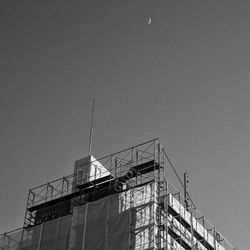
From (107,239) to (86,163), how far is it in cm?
908

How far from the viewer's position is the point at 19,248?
40.3m

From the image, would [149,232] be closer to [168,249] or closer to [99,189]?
[168,249]

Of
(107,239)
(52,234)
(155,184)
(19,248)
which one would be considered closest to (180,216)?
(155,184)

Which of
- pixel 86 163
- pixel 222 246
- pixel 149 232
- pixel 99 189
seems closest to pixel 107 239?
pixel 149 232

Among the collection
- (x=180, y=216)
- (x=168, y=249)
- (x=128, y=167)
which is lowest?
(x=168, y=249)

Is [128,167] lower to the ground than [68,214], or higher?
higher

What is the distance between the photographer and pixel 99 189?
4078cm

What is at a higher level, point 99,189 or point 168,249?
point 99,189

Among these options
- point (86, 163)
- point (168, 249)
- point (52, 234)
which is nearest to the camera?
point (168, 249)

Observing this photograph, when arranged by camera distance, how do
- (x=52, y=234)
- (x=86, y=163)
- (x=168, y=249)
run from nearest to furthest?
(x=168, y=249) → (x=52, y=234) → (x=86, y=163)

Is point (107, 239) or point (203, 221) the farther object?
point (203, 221)

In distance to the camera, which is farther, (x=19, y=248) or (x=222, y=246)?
A: (x=222, y=246)

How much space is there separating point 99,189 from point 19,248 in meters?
6.61

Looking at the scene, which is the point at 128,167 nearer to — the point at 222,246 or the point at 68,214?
the point at 68,214
